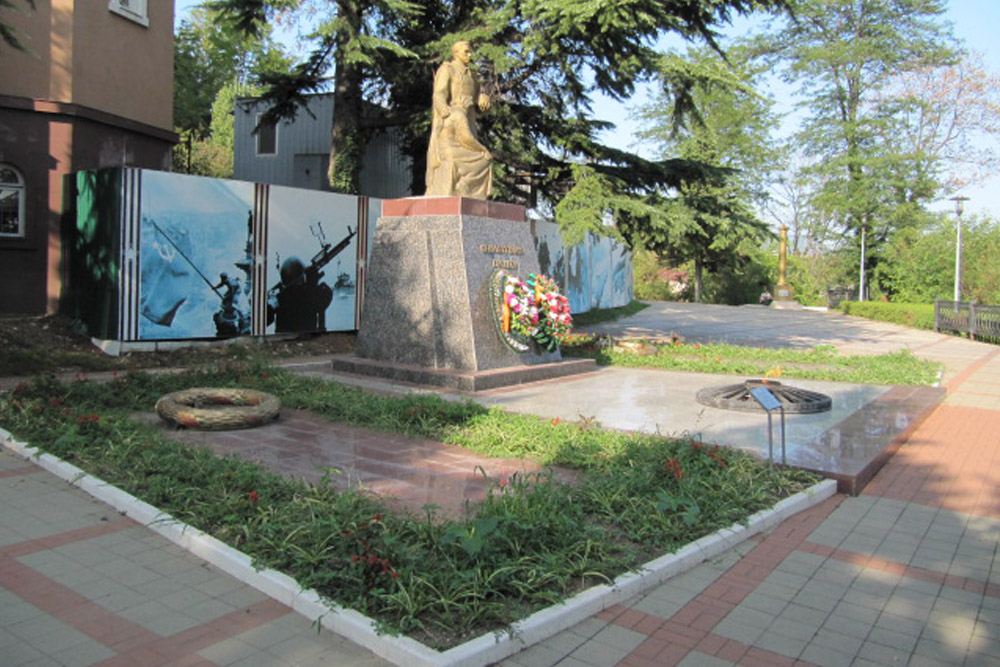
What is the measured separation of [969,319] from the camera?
877 inches

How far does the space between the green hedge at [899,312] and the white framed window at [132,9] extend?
23156 mm

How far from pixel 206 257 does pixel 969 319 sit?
808 inches

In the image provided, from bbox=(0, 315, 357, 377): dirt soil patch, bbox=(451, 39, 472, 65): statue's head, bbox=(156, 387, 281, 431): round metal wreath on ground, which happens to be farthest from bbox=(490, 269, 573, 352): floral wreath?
bbox=(0, 315, 357, 377): dirt soil patch

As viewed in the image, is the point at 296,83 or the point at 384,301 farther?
the point at 296,83

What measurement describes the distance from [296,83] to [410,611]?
655 inches

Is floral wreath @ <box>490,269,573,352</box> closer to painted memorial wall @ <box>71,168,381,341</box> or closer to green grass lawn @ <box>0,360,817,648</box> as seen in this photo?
green grass lawn @ <box>0,360,817,648</box>

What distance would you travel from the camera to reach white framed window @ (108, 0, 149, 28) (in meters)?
14.1

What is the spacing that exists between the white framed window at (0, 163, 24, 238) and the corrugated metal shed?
1144 cm

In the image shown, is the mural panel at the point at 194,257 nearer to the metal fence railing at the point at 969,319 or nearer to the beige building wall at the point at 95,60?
the beige building wall at the point at 95,60

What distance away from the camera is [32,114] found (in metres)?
13.0

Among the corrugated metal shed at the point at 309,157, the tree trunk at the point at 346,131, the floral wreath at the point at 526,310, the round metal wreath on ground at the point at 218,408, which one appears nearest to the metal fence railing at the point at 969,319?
the floral wreath at the point at 526,310

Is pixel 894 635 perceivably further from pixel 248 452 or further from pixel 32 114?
pixel 32 114

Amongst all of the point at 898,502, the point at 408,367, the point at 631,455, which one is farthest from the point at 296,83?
the point at 898,502

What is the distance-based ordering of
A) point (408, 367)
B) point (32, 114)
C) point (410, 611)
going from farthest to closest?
1. point (32, 114)
2. point (408, 367)
3. point (410, 611)
